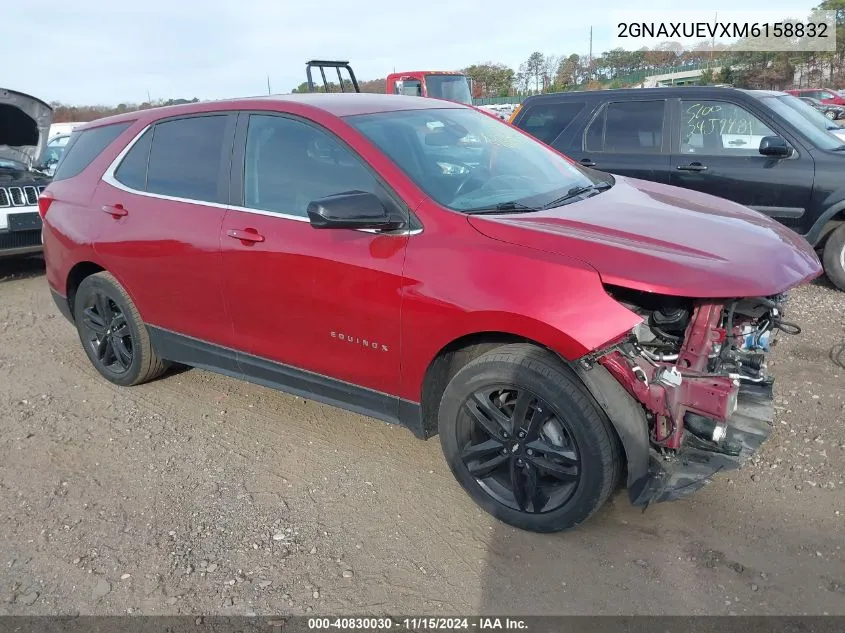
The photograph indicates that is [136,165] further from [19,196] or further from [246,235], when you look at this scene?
[19,196]

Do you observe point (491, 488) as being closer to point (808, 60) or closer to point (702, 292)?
point (702, 292)

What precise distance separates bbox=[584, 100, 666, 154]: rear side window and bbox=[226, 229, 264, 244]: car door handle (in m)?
4.32

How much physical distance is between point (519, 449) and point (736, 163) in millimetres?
4380

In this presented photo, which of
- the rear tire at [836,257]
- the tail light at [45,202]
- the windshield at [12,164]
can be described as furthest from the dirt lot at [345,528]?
the windshield at [12,164]

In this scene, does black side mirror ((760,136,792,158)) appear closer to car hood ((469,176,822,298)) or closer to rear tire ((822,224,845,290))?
rear tire ((822,224,845,290))

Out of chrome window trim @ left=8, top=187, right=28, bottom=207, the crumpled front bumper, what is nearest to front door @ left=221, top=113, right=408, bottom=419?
the crumpled front bumper

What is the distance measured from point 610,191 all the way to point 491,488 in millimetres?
1715

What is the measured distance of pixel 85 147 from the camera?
15.3ft

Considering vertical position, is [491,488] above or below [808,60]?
below

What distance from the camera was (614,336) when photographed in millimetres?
2523

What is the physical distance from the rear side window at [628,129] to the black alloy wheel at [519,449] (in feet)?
14.6

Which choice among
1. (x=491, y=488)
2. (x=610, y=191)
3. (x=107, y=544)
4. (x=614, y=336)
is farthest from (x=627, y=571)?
(x=107, y=544)

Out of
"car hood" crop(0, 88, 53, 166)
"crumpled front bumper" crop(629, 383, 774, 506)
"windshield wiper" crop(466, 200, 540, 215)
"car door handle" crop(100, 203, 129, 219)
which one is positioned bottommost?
"crumpled front bumper" crop(629, 383, 774, 506)

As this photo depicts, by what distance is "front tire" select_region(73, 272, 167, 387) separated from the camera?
4.39m
